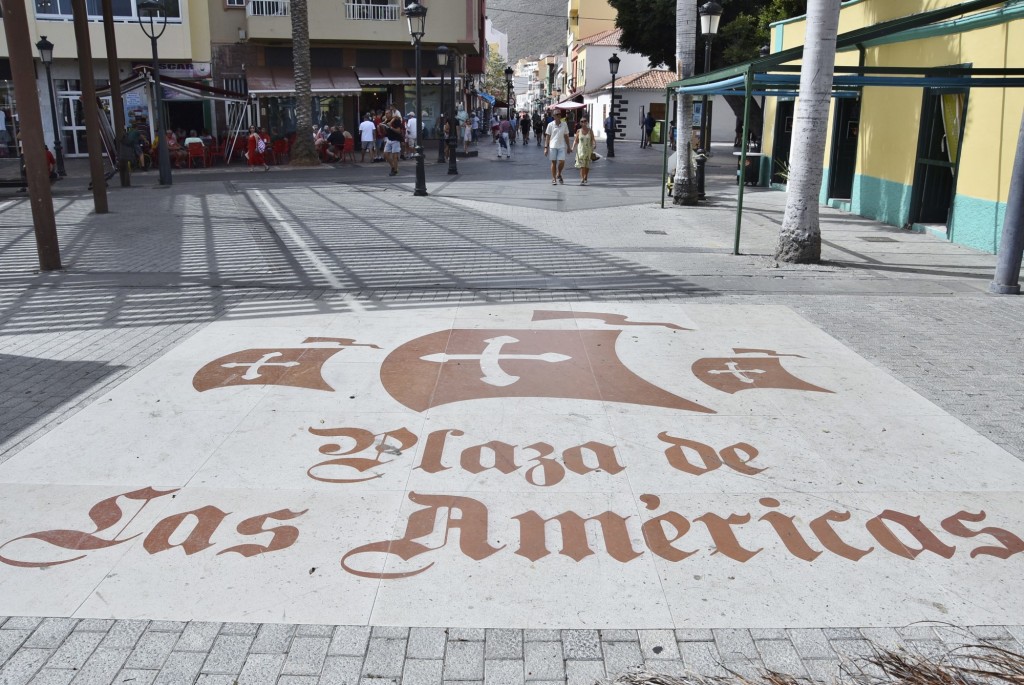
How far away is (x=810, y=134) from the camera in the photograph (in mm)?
10438

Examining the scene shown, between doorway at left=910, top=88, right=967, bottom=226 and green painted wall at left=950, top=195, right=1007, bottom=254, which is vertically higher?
doorway at left=910, top=88, right=967, bottom=226

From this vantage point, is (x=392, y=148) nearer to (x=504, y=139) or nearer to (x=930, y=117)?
(x=504, y=139)

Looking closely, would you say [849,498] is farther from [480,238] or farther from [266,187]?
[266,187]

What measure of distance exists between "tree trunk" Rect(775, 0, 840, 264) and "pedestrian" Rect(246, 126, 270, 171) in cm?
2051

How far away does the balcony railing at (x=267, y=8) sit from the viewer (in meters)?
34.7

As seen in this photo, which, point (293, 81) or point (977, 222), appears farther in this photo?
point (293, 81)

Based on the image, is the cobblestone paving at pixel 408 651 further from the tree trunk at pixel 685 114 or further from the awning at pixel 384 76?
the awning at pixel 384 76

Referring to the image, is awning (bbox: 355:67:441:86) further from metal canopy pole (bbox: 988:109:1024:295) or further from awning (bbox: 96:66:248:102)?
metal canopy pole (bbox: 988:109:1024:295)

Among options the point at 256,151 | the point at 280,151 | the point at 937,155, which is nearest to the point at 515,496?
the point at 937,155

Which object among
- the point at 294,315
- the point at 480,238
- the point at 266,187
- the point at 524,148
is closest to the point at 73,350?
the point at 294,315

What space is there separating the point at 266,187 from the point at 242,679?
20.2 m

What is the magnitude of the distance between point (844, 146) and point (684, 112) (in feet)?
12.1

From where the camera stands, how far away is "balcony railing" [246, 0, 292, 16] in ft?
114

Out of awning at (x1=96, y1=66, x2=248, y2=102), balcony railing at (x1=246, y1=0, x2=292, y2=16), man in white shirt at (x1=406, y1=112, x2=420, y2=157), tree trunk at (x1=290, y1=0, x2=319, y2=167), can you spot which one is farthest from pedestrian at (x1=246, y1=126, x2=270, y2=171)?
balcony railing at (x1=246, y1=0, x2=292, y2=16)
